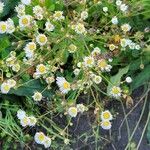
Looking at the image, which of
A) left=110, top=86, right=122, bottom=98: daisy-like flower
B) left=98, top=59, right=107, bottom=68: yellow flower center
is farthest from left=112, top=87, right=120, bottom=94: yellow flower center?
left=98, top=59, right=107, bottom=68: yellow flower center

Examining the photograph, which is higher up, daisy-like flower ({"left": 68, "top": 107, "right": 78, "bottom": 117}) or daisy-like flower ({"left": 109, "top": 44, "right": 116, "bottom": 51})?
daisy-like flower ({"left": 109, "top": 44, "right": 116, "bottom": 51})

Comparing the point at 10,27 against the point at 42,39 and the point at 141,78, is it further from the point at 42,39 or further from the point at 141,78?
the point at 141,78

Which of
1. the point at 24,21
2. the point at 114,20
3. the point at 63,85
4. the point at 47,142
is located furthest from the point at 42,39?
the point at 47,142

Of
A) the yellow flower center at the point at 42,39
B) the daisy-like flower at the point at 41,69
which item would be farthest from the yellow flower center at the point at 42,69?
the yellow flower center at the point at 42,39

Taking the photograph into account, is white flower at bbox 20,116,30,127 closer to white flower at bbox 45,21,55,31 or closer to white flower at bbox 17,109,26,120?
white flower at bbox 17,109,26,120

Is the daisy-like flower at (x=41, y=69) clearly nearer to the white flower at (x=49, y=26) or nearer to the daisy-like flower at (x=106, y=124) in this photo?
the white flower at (x=49, y=26)
